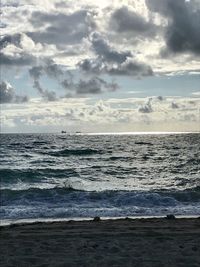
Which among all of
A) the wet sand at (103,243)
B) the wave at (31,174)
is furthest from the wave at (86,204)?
the wave at (31,174)

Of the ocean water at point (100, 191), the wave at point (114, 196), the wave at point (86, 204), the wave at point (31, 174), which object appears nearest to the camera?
the wave at point (86, 204)

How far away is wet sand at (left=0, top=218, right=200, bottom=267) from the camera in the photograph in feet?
31.4

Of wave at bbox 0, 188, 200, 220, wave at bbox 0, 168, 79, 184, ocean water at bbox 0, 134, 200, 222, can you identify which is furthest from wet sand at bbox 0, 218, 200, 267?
wave at bbox 0, 168, 79, 184

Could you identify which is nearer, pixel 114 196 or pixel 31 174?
pixel 114 196

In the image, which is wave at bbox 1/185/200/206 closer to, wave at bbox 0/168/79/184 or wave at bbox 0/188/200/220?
wave at bbox 0/188/200/220

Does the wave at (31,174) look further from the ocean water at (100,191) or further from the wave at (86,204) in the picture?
the wave at (86,204)

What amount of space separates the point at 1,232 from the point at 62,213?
5.31 meters

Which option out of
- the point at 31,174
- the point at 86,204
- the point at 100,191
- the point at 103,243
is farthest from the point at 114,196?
the point at 31,174

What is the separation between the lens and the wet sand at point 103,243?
957cm

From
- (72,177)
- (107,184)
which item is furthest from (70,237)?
(72,177)

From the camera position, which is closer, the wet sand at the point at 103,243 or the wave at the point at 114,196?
the wet sand at the point at 103,243

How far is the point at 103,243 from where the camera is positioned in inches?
445

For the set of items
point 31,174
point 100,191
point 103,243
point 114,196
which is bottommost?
point 31,174

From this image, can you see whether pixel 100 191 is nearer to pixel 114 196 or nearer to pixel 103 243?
pixel 114 196
